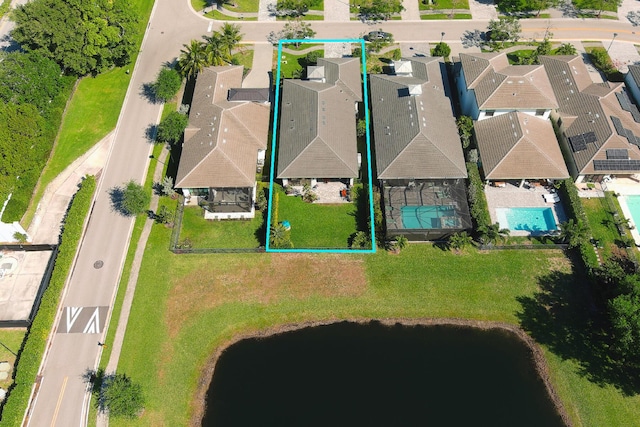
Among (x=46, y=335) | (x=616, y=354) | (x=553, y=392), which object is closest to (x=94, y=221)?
(x=46, y=335)

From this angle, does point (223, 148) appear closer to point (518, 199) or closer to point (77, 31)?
point (77, 31)

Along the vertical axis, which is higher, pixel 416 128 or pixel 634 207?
pixel 416 128

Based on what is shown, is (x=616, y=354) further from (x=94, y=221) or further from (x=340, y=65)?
(x=94, y=221)

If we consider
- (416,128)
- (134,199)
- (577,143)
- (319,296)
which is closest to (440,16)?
(416,128)

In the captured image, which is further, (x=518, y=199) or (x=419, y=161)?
(x=518, y=199)

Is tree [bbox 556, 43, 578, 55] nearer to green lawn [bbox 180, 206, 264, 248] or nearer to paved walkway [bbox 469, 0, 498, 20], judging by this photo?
paved walkway [bbox 469, 0, 498, 20]

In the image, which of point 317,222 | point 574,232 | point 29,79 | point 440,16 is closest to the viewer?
point 574,232
